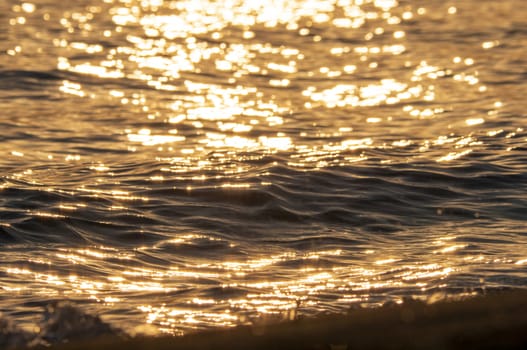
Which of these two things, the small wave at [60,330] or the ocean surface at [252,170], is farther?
the ocean surface at [252,170]

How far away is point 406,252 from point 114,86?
698 centimetres

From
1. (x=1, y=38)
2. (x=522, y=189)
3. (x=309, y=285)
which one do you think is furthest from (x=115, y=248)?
(x=1, y=38)

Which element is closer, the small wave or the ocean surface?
the small wave

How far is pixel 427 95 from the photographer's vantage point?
40.1 feet

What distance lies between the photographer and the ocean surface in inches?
224

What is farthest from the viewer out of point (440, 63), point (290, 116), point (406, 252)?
point (440, 63)

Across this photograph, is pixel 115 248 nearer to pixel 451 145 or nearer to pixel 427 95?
pixel 451 145

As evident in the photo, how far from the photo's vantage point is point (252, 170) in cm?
880

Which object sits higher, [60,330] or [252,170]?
[252,170]

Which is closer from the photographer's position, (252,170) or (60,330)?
(60,330)

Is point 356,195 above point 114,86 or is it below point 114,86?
below

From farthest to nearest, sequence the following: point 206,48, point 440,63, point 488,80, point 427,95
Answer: point 206,48, point 440,63, point 488,80, point 427,95

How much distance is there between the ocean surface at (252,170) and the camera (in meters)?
5.68

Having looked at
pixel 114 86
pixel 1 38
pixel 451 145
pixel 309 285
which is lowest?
pixel 309 285
